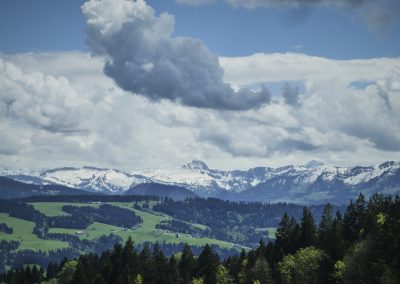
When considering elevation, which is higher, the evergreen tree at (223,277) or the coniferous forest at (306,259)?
the coniferous forest at (306,259)

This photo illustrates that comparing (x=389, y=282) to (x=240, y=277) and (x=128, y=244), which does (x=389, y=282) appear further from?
(x=128, y=244)

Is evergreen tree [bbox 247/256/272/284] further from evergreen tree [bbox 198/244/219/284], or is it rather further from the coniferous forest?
evergreen tree [bbox 198/244/219/284]

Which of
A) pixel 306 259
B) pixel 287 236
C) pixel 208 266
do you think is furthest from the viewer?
pixel 208 266

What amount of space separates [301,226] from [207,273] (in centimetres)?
3029

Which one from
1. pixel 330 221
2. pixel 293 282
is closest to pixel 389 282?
pixel 293 282

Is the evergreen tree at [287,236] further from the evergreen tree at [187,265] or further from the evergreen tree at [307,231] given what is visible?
the evergreen tree at [187,265]

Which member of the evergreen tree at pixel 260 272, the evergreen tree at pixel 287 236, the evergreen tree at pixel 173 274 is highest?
the evergreen tree at pixel 287 236

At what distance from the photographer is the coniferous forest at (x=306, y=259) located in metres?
121

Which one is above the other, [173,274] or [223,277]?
[223,277]

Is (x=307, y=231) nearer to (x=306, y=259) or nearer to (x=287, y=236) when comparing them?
(x=287, y=236)

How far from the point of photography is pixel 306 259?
14388 centimetres

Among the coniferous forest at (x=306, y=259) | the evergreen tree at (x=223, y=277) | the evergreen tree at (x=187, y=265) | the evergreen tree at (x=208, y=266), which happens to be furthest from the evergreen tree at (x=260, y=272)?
the evergreen tree at (x=187, y=265)

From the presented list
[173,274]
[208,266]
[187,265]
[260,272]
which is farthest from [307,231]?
[187,265]

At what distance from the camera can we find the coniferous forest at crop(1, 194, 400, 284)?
121m
